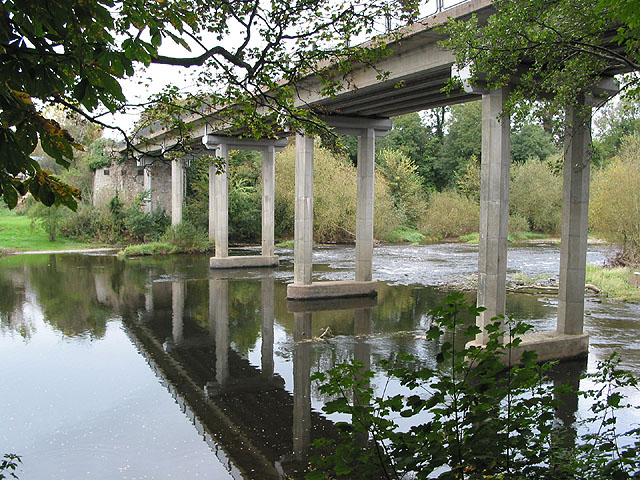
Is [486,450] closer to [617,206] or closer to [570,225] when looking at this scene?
[570,225]

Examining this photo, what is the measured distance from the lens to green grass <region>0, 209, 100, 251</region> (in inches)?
1523

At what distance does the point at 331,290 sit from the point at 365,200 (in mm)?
3319

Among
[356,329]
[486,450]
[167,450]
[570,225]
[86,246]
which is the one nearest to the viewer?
[486,450]

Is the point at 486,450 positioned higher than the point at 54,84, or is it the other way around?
the point at 54,84

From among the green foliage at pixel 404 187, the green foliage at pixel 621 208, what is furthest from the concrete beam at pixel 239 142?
the green foliage at pixel 404 187

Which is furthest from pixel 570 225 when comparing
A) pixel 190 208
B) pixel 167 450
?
pixel 190 208

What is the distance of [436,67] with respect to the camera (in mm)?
13156

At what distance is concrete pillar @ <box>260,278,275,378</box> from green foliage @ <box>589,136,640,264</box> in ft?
49.4

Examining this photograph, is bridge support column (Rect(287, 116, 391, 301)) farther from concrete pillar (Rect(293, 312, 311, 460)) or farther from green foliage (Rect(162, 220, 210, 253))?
green foliage (Rect(162, 220, 210, 253))

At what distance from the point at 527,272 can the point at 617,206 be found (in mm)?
4761

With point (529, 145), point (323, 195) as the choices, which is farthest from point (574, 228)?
point (529, 145)

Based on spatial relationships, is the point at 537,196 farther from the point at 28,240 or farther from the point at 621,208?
the point at 28,240

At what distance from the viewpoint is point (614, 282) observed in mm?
21594

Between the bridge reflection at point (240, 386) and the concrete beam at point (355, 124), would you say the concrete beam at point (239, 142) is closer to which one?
the concrete beam at point (355, 124)
